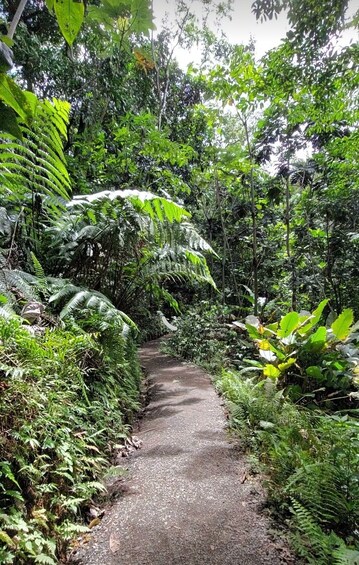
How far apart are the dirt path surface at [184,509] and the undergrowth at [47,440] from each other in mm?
192

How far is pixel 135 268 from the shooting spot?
4.31 m

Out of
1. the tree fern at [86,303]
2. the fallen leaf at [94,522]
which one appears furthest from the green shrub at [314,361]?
the fallen leaf at [94,522]

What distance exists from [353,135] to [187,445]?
5.95 m

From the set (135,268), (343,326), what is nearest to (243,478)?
(343,326)

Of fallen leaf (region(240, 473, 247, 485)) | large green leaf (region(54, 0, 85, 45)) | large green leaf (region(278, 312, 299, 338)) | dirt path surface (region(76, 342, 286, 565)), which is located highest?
large green leaf (region(54, 0, 85, 45))

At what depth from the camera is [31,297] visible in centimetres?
252

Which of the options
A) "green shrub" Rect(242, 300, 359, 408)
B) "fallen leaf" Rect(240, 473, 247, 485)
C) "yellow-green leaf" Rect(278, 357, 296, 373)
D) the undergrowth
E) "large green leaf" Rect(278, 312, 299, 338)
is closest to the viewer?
the undergrowth

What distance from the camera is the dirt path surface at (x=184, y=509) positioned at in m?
1.45

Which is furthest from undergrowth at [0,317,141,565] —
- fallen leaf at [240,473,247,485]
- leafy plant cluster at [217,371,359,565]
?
leafy plant cluster at [217,371,359,565]

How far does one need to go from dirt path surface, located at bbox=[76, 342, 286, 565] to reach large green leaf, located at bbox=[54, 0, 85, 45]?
1962 millimetres

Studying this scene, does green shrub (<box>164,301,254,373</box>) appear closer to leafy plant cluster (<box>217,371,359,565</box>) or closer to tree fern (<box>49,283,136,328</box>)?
leafy plant cluster (<box>217,371,359,565</box>)

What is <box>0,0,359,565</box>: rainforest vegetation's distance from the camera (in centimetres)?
156

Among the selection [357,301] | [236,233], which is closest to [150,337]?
[236,233]

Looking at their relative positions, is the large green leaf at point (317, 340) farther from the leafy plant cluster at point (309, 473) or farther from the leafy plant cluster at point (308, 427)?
the leafy plant cluster at point (309, 473)
